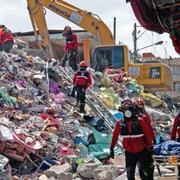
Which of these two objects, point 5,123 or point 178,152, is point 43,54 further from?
point 178,152

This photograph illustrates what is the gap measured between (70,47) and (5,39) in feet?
7.04

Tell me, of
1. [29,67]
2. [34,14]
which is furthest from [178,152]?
[34,14]

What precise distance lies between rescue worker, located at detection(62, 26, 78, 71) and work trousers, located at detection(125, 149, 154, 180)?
972cm

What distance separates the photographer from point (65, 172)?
10398 millimetres

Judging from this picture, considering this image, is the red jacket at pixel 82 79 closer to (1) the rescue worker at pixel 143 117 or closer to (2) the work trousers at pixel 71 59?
(2) the work trousers at pixel 71 59

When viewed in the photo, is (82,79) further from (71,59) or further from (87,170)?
(87,170)

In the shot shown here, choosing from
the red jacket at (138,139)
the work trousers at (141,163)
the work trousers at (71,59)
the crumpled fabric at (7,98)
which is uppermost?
Result: the work trousers at (71,59)

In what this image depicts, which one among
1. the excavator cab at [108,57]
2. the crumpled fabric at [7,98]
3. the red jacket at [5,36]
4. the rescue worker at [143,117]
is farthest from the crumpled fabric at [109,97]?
the rescue worker at [143,117]

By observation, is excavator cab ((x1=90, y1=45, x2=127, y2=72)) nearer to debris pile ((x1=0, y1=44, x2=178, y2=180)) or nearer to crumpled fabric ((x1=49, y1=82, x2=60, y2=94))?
debris pile ((x1=0, y1=44, x2=178, y2=180))

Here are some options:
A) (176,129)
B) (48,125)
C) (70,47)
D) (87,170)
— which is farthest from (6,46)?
(176,129)

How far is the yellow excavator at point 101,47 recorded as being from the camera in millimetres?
24172

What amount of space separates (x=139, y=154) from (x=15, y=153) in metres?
3.02

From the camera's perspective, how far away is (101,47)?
24641mm

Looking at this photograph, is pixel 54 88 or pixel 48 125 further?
pixel 54 88
